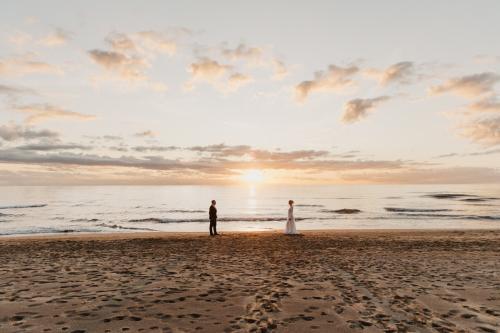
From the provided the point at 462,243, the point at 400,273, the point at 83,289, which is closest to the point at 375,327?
the point at 400,273

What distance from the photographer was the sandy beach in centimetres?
722

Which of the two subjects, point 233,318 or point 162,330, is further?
point 233,318

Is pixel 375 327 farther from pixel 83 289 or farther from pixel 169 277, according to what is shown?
pixel 83 289

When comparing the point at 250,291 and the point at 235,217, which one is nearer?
the point at 250,291

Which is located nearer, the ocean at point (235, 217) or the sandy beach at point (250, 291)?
the sandy beach at point (250, 291)

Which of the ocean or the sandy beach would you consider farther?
the ocean

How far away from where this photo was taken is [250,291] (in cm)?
959

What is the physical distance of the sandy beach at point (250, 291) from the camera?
722 centimetres

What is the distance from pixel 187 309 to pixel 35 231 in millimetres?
33860

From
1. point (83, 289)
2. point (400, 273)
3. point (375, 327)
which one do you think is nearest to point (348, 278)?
point (400, 273)

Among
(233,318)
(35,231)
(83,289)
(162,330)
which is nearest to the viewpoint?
(162,330)

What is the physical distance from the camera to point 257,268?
12.9 m

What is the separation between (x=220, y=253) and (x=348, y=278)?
7060 millimetres

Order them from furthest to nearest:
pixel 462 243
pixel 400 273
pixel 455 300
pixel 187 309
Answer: pixel 462 243 → pixel 400 273 → pixel 455 300 → pixel 187 309
